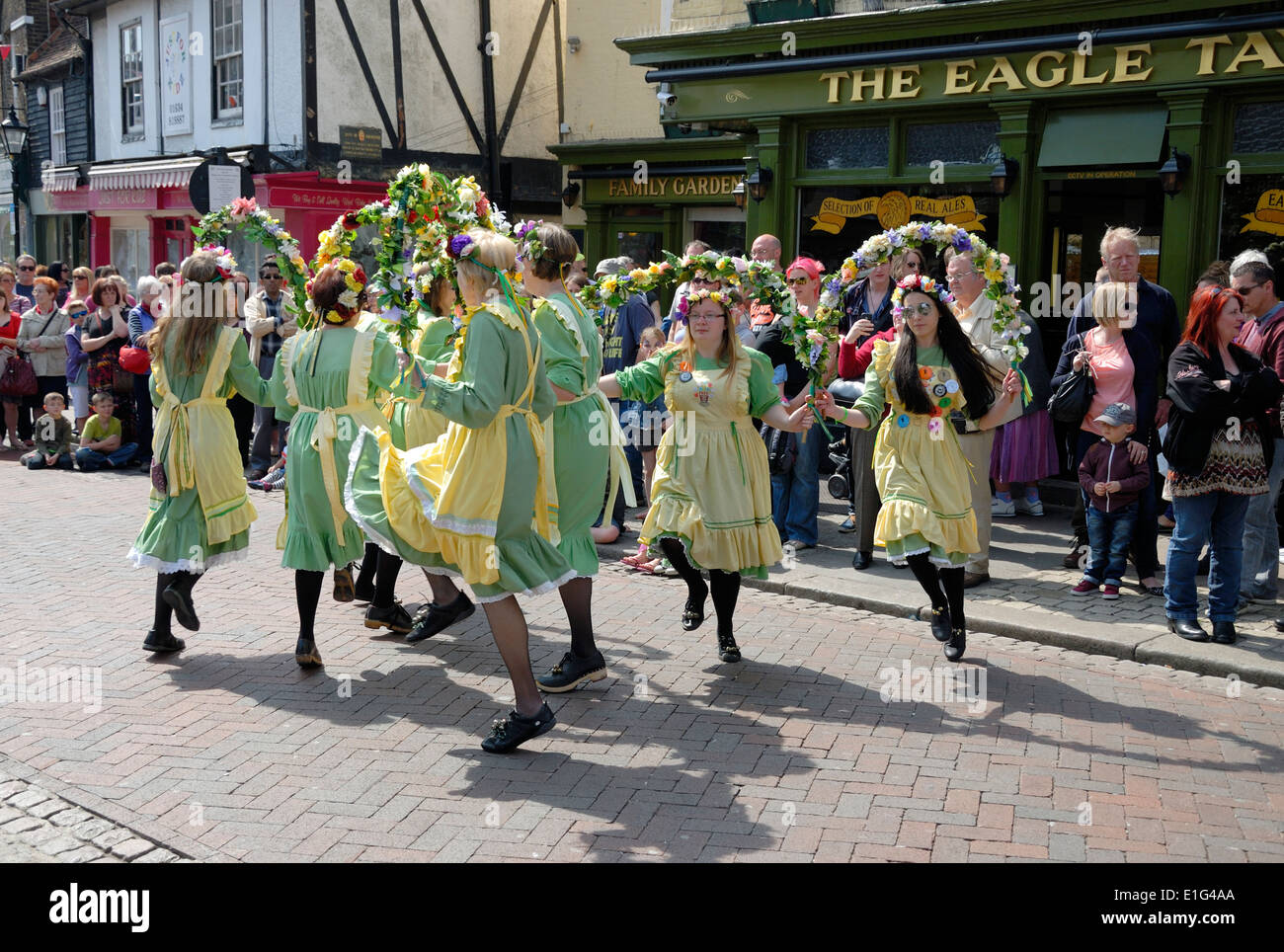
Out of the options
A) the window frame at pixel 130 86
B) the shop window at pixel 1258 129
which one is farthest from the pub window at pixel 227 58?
the shop window at pixel 1258 129

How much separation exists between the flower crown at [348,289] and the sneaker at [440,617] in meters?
1.56

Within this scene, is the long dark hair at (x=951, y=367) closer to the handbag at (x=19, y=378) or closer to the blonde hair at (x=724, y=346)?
the blonde hair at (x=724, y=346)

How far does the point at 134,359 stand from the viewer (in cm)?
1316

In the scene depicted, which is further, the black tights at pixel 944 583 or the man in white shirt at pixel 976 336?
the man in white shirt at pixel 976 336

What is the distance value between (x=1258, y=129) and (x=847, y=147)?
12.5 feet

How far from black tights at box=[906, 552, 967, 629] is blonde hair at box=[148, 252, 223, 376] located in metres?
3.78

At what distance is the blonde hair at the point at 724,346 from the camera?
6.45 meters

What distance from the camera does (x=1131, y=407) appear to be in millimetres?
7918

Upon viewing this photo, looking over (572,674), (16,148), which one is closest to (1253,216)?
(572,674)

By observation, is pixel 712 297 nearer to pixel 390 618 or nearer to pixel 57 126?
pixel 390 618

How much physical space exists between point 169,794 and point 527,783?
133 cm

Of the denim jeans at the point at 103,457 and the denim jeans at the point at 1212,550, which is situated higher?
the denim jeans at the point at 1212,550

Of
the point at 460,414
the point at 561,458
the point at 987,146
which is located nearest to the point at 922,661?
the point at 561,458

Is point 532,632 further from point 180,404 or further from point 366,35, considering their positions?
point 366,35
